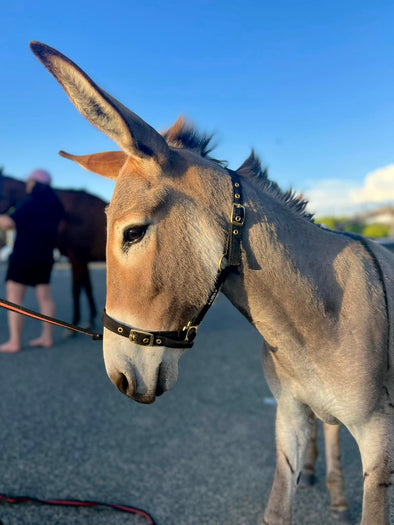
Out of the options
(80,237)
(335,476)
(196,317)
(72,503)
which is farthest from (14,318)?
(196,317)

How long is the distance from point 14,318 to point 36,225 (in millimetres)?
1319

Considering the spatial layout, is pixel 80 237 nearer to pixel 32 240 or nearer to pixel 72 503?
pixel 32 240

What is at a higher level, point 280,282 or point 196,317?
point 280,282

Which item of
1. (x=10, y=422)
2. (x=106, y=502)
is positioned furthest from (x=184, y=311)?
(x=10, y=422)

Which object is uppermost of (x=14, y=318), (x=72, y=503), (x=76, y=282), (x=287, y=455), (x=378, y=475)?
(x=378, y=475)

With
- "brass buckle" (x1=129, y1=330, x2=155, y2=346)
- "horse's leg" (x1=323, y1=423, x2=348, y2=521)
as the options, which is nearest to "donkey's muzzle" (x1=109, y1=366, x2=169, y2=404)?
"brass buckle" (x1=129, y1=330, x2=155, y2=346)

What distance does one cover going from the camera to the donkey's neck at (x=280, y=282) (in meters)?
1.49

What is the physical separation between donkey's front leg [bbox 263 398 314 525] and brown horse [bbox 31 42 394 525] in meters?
0.19

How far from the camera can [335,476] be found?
2.40 m

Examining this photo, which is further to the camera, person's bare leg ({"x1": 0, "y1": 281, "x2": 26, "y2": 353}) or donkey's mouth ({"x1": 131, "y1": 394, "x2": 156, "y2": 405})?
person's bare leg ({"x1": 0, "y1": 281, "x2": 26, "y2": 353})

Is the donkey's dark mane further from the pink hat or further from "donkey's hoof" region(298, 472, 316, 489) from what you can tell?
the pink hat

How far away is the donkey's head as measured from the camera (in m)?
1.39

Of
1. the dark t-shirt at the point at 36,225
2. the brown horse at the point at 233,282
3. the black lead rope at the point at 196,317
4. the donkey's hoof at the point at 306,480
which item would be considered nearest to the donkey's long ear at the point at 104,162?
the brown horse at the point at 233,282

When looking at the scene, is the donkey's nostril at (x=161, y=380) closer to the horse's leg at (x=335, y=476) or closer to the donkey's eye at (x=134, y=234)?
the donkey's eye at (x=134, y=234)
